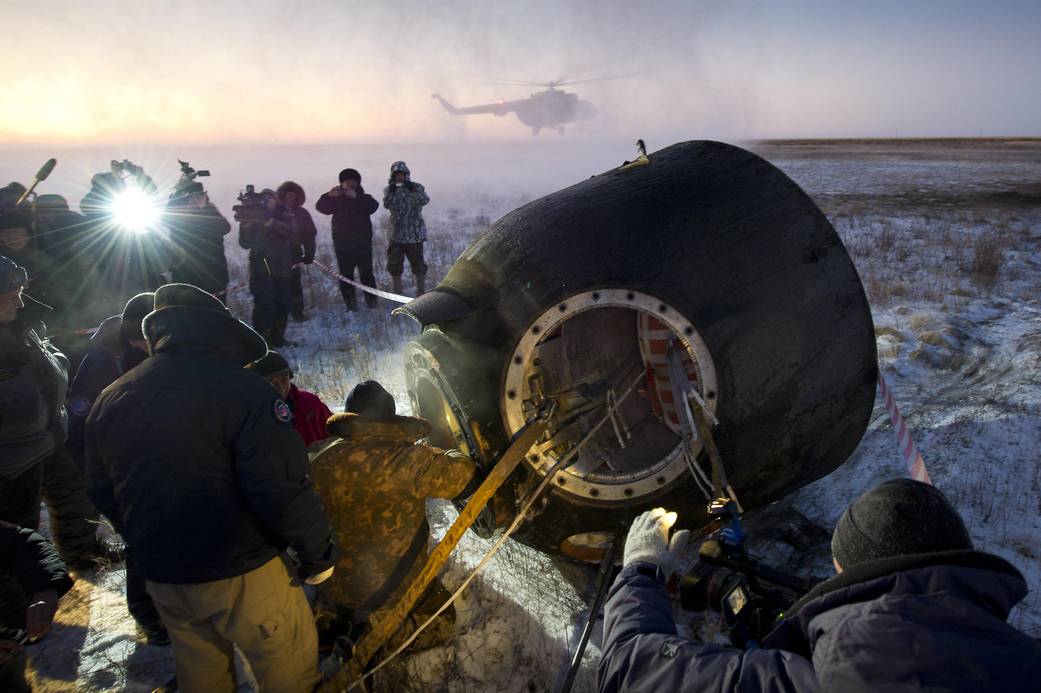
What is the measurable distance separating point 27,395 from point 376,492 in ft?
7.30

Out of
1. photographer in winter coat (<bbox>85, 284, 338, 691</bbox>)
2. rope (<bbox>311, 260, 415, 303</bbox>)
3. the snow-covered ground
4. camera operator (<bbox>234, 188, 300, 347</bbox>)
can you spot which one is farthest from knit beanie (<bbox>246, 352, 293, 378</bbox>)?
camera operator (<bbox>234, 188, 300, 347</bbox>)

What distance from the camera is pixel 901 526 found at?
1436mm

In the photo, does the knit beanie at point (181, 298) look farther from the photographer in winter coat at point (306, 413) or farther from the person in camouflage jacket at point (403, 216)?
the person in camouflage jacket at point (403, 216)

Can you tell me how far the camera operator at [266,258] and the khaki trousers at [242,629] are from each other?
5.67 m

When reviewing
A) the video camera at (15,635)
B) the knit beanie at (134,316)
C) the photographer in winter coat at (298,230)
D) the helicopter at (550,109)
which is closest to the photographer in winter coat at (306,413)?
the knit beanie at (134,316)

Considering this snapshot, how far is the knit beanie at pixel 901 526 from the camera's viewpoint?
55.6 inches

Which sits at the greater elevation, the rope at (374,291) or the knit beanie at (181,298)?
the knit beanie at (181,298)

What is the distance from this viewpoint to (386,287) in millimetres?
11062

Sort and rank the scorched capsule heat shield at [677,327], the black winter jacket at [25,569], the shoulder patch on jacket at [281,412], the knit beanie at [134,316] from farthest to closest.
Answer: the knit beanie at [134,316] → the scorched capsule heat shield at [677,327] → the black winter jacket at [25,569] → the shoulder patch on jacket at [281,412]

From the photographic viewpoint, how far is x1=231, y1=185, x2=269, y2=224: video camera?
303 inches

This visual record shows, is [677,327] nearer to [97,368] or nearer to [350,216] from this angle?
[97,368]

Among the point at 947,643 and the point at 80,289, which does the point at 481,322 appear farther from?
the point at 80,289

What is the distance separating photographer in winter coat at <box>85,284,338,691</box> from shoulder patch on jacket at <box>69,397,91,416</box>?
5.79 feet

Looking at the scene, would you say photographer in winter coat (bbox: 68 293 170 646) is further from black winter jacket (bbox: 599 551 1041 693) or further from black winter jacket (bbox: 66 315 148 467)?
black winter jacket (bbox: 599 551 1041 693)
